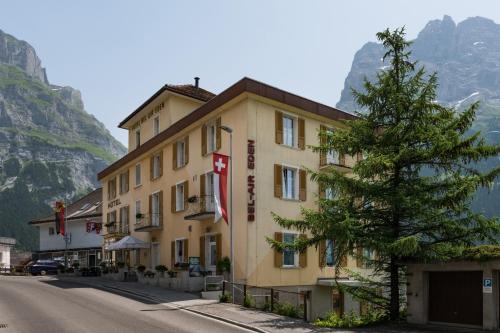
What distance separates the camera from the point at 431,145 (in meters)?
20.0

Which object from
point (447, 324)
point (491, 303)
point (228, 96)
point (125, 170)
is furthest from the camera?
point (125, 170)

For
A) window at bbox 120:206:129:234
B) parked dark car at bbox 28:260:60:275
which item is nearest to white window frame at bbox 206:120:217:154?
window at bbox 120:206:129:234

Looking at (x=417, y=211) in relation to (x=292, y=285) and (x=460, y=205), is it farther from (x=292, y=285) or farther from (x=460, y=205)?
(x=292, y=285)

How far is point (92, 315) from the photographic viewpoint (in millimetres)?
20281

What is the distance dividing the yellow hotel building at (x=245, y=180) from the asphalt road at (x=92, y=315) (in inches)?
261

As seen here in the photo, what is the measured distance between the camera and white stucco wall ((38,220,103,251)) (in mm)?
67688

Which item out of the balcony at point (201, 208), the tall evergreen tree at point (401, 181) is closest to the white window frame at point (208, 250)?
the balcony at point (201, 208)

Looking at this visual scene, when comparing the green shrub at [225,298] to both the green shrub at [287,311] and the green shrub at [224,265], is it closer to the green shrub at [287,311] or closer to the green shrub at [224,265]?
the green shrub at [287,311]

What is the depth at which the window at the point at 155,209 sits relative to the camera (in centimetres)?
3916

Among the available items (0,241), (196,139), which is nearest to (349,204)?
(196,139)

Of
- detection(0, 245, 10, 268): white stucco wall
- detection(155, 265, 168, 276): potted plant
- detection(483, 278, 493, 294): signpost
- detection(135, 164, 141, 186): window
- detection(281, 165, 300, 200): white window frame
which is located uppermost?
detection(135, 164, 141, 186): window

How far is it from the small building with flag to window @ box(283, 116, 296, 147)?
38004 millimetres

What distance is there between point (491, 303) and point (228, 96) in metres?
17.2

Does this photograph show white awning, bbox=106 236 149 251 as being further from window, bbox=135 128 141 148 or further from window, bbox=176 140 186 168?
window, bbox=135 128 141 148
